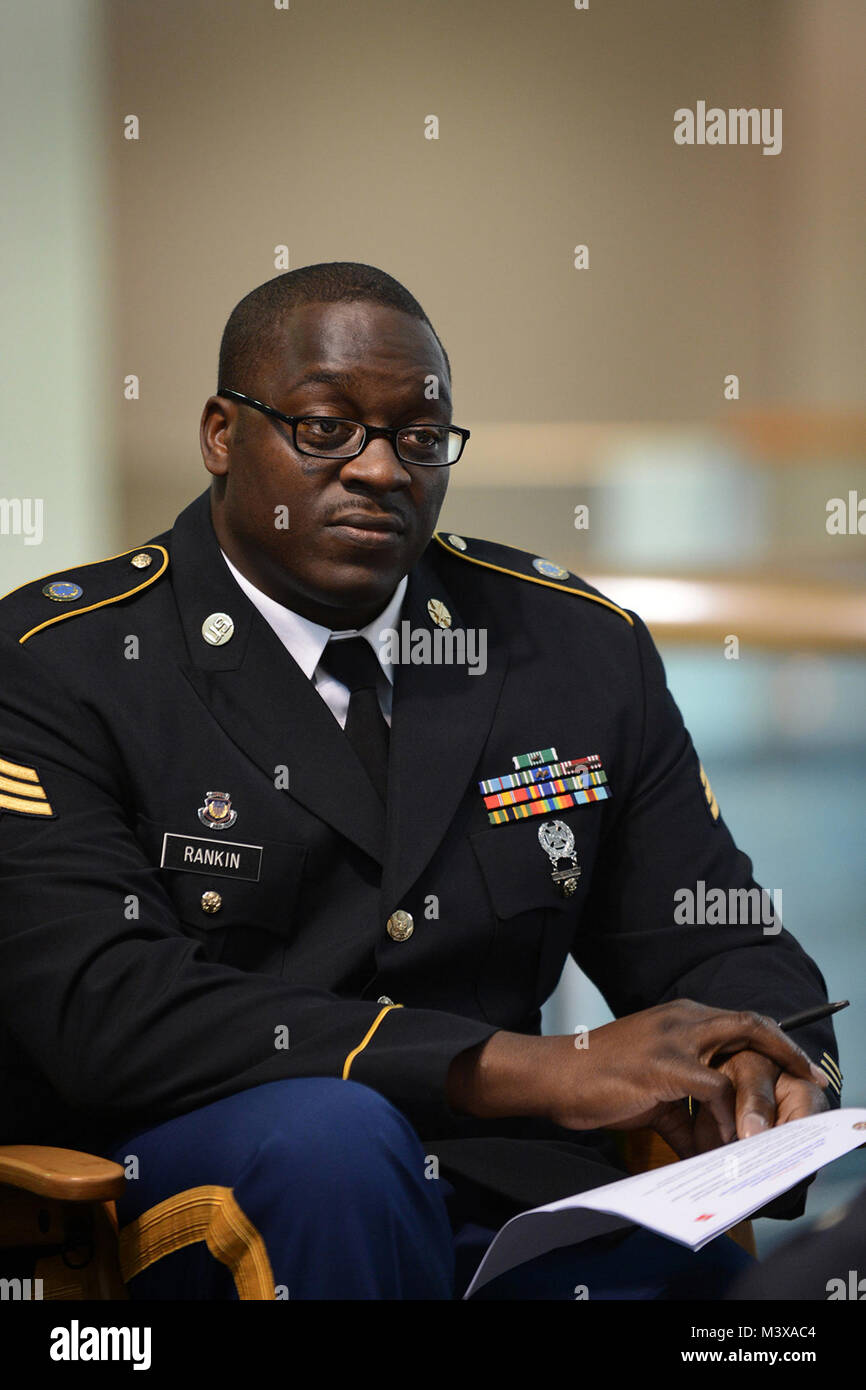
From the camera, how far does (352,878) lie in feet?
4.96

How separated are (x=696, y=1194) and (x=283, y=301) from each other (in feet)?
3.17

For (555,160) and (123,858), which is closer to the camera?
(123,858)

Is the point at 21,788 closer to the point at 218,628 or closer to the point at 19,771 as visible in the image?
the point at 19,771

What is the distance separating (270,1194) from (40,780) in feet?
1.55

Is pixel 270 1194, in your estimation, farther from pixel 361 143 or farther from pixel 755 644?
pixel 361 143

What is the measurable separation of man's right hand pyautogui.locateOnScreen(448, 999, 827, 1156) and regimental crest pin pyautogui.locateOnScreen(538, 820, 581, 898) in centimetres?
30

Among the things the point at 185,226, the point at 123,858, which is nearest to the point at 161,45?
the point at 185,226

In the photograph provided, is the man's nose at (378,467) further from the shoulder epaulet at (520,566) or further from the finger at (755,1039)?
the finger at (755,1039)

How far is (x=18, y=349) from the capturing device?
3607 mm

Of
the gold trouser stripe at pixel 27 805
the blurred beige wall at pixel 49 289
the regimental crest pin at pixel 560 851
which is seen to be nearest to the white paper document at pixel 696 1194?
the regimental crest pin at pixel 560 851

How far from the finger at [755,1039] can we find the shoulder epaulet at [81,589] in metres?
0.73

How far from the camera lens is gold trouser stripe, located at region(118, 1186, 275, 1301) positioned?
1131 mm

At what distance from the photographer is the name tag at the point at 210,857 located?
1.45 meters

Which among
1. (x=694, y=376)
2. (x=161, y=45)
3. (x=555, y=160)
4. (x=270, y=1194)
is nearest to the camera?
(x=270, y=1194)
